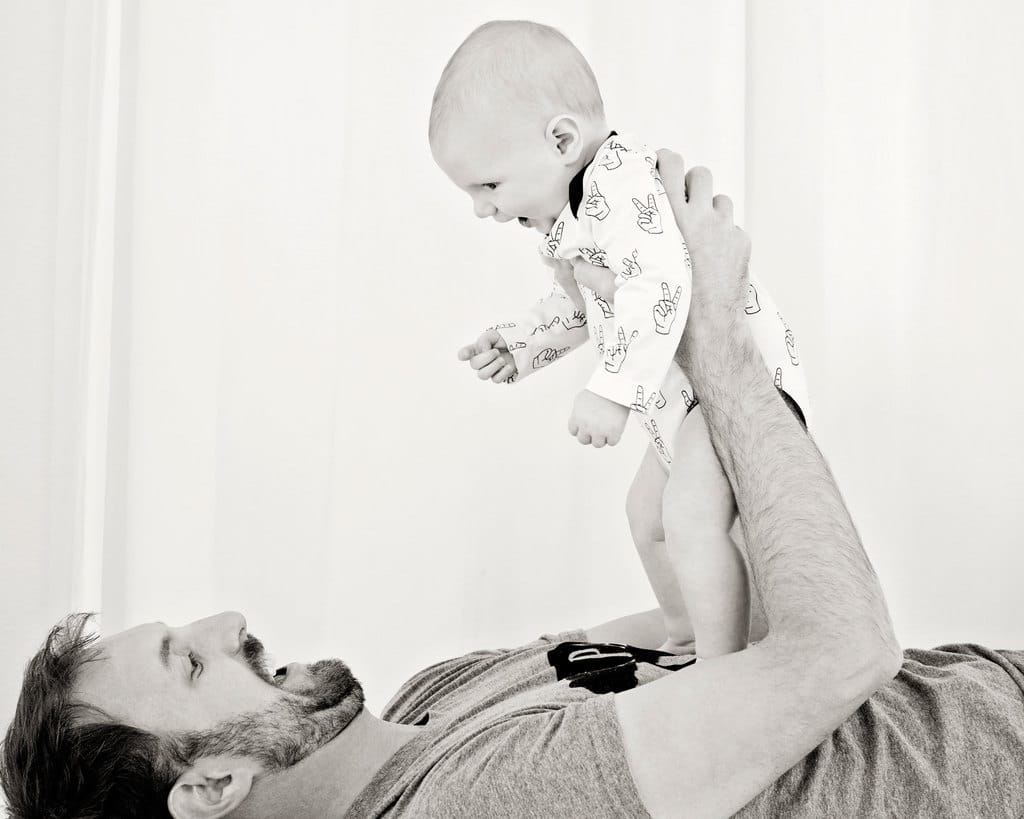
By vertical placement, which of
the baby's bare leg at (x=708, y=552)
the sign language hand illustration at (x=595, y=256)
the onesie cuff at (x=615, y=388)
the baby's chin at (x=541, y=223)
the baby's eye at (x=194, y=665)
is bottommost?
the baby's eye at (x=194, y=665)

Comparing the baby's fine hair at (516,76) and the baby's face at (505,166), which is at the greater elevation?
the baby's fine hair at (516,76)

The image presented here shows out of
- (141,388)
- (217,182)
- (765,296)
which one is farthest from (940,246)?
(141,388)

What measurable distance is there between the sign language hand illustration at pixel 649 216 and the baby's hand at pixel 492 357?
14.2 inches

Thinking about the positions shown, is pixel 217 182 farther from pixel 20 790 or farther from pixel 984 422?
pixel 984 422

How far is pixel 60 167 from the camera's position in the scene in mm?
1914

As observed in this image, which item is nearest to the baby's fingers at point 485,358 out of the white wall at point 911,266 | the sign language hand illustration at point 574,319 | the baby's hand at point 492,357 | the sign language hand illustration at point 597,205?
the baby's hand at point 492,357

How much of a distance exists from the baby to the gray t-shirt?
0.16 m

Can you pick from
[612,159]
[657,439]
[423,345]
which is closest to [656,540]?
[657,439]

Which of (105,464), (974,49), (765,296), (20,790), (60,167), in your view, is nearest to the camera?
(20,790)

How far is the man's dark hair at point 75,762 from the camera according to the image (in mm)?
1169

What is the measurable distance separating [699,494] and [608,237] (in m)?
0.31

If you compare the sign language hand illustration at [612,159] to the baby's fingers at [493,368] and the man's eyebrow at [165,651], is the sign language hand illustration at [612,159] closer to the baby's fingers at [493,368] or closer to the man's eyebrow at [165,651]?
the baby's fingers at [493,368]

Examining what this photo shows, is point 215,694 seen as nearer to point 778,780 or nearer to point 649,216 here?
point 778,780

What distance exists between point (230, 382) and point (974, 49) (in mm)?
1633
